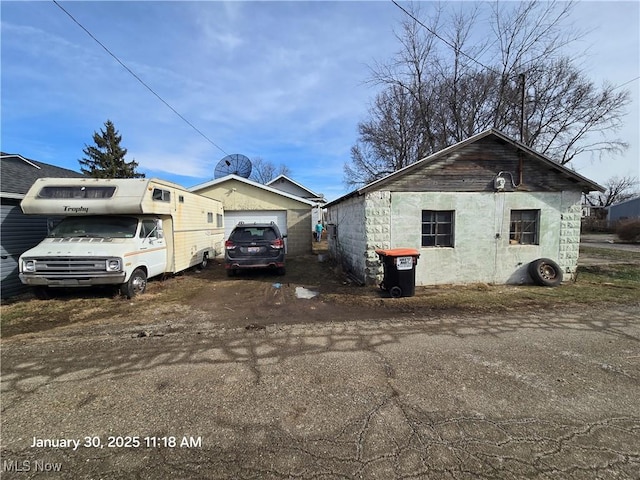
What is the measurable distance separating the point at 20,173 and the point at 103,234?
764 centimetres

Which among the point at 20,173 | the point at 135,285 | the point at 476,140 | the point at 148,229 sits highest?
the point at 476,140

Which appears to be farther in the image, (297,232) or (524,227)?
(297,232)

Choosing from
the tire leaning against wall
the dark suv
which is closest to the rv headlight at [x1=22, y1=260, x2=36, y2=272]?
the dark suv

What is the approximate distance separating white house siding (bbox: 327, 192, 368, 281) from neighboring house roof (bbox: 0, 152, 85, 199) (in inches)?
364

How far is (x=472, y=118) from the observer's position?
63.9 feet

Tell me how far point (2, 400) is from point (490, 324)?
6.81 metres

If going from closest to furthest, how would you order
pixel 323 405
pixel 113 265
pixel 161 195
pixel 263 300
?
pixel 323 405 < pixel 113 265 < pixel 263 300 < pixel 161 195

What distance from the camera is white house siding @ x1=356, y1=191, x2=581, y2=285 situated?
27.8ft

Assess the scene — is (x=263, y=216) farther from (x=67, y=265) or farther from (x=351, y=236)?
(x=67, y=265)

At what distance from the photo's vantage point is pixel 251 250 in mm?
9312

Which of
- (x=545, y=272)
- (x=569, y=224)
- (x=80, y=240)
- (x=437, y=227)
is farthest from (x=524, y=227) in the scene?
(x=80, y=240)

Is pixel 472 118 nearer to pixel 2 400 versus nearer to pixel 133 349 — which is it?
pixel 133 349

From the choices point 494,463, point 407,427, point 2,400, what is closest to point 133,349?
point 2,400

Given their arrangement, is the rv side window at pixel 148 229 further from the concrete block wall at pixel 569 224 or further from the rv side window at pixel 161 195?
the concrete block wall at pixel 569 224
